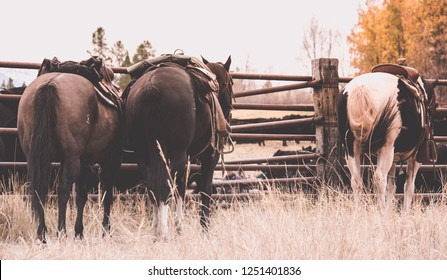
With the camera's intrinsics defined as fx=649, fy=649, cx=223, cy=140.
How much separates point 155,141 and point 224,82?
1.43 meters

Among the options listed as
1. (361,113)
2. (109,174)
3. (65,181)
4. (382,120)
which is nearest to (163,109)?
(65,181)

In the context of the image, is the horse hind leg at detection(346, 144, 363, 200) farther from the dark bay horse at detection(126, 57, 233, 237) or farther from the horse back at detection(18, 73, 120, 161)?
the horse back at detection(18, 73, 120, 161)

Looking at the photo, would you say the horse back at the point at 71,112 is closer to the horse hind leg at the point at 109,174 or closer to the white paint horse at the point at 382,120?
the horse hind leg at the point at 109,174

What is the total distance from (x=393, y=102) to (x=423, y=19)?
22.6 metres

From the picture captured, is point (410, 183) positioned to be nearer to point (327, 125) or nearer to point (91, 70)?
point (327, 125)

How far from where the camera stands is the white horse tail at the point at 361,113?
21.5 ft

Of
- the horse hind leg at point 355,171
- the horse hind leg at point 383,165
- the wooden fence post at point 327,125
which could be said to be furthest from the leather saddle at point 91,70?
the wooden fence post at point 327,125

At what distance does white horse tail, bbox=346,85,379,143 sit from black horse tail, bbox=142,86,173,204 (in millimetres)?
2360

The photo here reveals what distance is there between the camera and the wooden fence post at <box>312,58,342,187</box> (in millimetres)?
7828

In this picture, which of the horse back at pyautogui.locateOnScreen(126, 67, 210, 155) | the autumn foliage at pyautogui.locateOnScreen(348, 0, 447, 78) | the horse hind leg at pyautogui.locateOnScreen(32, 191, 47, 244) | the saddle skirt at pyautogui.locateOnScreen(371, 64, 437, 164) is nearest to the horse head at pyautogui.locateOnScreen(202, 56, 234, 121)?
the horse back at pyautogui.locateOnScreen(126, 67, 210, 155)

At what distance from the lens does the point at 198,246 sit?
4.34m

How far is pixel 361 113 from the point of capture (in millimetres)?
6613
